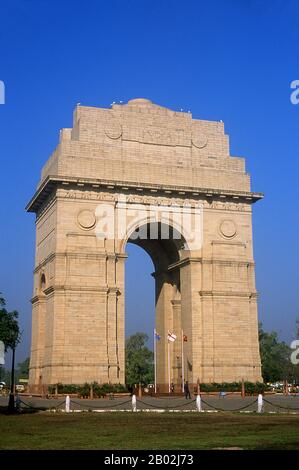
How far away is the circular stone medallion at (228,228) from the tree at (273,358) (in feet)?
138

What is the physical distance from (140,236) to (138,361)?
42.0 m

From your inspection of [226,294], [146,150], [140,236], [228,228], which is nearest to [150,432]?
[226,294]

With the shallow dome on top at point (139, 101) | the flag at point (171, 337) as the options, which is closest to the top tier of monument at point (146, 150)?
the shallow dome on top at point (139, 101)

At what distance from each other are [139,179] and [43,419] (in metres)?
22.1

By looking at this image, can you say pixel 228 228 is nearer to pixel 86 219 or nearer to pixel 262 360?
pixel 86 219

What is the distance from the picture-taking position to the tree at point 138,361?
83.2 m

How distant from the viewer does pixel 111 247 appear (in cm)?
4138

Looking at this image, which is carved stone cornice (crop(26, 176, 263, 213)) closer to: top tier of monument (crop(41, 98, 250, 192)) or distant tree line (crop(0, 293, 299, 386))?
top tier of monument (crop(41, 98, 250, 192))

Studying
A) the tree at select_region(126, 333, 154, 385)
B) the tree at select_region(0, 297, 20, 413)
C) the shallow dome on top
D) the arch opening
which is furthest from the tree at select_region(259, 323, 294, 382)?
the tree at select_region(0, 297, 20, 413)

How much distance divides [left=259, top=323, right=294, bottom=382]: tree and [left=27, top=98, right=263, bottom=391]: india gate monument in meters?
39.4

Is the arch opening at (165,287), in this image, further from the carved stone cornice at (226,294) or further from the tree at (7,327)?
the tree at (7,327)

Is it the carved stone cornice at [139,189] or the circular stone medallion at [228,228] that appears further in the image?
the circular stone medallion at [228,228]

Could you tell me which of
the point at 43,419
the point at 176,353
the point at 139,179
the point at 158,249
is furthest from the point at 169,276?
the point at 43,419
